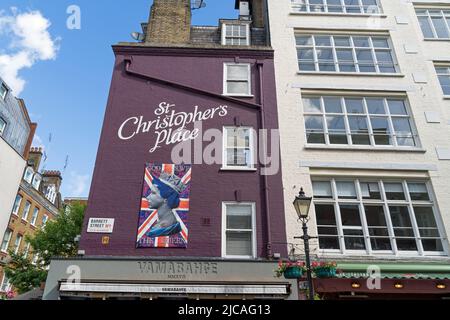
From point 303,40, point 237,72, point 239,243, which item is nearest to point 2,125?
point 237,72

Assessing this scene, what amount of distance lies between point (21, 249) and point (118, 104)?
27.2 m

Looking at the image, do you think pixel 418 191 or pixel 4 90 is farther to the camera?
pixel 4 90

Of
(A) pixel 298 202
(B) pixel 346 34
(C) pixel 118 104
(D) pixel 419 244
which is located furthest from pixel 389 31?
(C) pixel 118 104

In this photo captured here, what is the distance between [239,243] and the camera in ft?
36.7

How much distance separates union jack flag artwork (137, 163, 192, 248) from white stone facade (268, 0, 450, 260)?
373cm

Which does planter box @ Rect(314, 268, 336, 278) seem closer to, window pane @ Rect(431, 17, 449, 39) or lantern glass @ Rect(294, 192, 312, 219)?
lantern glass @ Rect(294, 192, 312, 219)

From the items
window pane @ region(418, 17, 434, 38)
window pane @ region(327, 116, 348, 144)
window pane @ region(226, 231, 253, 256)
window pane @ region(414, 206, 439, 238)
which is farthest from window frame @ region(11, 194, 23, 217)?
window pane @ region(418, 17, 434, 38)

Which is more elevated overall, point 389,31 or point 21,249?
point 389,31

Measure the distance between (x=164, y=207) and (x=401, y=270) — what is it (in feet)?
26.6

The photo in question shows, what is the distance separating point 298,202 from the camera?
842 cm

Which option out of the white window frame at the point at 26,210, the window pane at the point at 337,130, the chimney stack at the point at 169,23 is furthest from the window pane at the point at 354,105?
the white window frame at the point at 26,210

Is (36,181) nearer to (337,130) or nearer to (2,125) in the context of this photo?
(2,125)

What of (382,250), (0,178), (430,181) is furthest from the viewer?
(0,178)

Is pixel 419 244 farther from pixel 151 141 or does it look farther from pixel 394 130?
pixel 151 141
